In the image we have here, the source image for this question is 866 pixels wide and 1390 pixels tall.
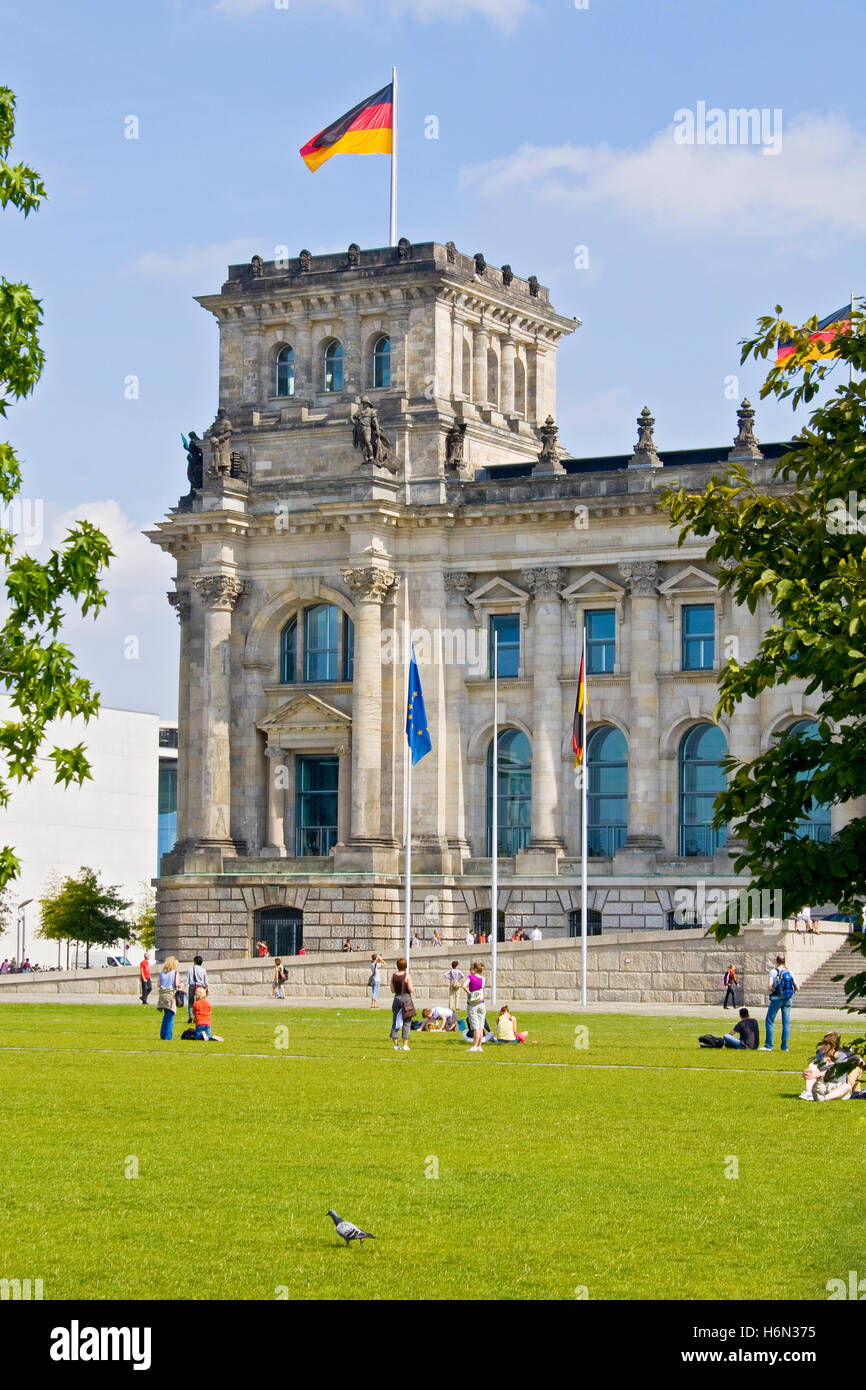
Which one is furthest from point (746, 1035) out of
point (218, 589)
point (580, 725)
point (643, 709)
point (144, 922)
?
point (144, 922)

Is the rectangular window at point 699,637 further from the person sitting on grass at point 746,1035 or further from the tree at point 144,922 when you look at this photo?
the tree at point 144,922

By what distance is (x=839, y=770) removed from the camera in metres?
15.5

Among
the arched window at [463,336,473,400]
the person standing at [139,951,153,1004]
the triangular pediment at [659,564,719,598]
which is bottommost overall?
the person standing at [139,951,153,1004]

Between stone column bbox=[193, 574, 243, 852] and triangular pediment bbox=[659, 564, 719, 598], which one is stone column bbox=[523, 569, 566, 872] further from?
stone column bbox=[193, 574, 243, 852]

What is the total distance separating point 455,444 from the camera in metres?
91.2

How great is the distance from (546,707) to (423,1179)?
209ft

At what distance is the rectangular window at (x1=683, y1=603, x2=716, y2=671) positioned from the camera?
86812mm

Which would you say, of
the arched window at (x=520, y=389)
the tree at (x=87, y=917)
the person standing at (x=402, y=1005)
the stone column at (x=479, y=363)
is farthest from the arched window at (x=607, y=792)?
the tree at (x=87, y=917)

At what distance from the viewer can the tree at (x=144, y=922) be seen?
449ft

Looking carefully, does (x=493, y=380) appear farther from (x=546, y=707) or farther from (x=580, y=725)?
(x=580, y=725)

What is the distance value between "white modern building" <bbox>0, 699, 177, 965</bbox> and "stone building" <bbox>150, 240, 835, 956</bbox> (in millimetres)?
60717

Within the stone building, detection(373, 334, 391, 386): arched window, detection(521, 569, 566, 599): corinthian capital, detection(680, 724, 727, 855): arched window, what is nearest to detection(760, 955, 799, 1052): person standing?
the stone building
